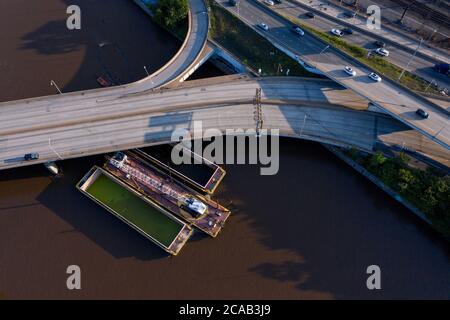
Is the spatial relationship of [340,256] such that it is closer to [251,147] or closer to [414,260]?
[414,260]

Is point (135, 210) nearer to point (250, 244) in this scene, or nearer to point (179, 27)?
point (250, 244)

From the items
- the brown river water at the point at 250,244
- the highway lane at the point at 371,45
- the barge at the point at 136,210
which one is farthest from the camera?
the highway lane at the point at 371,45

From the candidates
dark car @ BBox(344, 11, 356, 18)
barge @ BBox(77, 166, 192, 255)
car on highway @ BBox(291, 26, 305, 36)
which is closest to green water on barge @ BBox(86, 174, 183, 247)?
barge @ BBox(77, 166, 192, 255)

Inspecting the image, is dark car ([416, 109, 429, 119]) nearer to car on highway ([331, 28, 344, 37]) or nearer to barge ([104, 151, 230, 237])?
car on highway ([331, 28, 344, 37])

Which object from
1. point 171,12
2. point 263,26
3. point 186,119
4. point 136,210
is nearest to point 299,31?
point 263,26

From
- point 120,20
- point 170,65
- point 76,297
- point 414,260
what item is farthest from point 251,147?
point 120,20

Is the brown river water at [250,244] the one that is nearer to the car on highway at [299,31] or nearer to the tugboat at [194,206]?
the tugboat at [194,206]

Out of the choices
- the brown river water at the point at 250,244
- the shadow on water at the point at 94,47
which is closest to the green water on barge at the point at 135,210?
the brown river water at the point at 250,244
